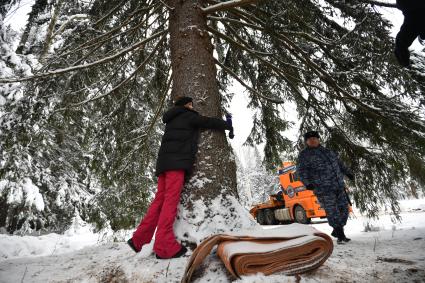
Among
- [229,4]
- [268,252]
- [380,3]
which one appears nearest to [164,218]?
[268,252]

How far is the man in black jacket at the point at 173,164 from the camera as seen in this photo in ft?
8.16

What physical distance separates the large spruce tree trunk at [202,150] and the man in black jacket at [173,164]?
→ 0.10 m

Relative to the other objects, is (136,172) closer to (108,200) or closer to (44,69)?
(108,200)

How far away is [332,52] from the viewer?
13.0ft

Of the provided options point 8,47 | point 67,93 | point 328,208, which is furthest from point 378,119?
point 8,47

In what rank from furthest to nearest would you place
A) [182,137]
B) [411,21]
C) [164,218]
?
[182,137]
[164,218]
[411,21]

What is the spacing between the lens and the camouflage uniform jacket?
4117 mm

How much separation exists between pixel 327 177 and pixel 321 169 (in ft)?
0.47

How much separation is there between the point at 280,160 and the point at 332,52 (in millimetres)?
2225

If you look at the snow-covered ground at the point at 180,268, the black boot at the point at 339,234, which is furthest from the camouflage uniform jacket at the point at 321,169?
the snow-covered ground at the point at 180,268

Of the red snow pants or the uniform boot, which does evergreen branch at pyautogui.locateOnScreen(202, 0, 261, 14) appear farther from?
the uniform boot

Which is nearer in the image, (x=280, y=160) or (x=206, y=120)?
(x=206, y=120)

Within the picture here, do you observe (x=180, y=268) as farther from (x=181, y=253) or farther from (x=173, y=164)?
(x=173, y=164)

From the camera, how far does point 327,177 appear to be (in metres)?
4.17
